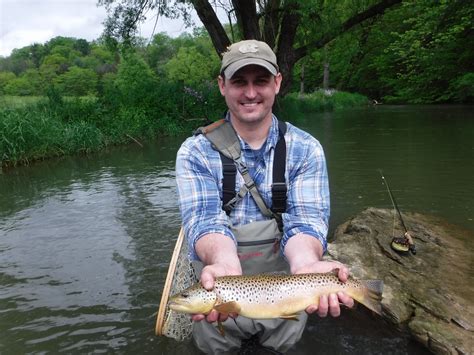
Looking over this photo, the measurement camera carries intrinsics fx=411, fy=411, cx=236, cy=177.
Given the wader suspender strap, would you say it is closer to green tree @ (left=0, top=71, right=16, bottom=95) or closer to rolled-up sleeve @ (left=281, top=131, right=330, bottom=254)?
rolled-up sleeve @ (left=281, top=131, right=330, bottom=254)

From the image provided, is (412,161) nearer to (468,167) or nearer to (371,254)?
(468,167)

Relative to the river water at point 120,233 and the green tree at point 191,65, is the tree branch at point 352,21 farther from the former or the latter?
the green tree at point 191,65

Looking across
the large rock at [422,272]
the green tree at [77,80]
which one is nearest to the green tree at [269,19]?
the large rock at [422,272]

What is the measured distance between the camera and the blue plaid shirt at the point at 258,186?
2.74 metres

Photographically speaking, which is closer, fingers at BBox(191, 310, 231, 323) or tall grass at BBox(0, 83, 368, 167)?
fingers at BBox(191, 310, 231, 323)

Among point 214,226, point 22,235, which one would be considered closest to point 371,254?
point 214,226

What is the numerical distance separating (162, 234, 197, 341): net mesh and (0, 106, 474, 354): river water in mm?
152

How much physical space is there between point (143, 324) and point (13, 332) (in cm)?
115

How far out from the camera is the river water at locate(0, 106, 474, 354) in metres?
3.55

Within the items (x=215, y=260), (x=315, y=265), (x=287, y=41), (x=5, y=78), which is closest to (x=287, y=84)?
(x=287, y=41)

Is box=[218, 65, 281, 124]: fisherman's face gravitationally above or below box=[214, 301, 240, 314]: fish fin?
above

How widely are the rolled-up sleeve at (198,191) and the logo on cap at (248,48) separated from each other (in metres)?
0.67

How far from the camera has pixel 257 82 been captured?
2.77m

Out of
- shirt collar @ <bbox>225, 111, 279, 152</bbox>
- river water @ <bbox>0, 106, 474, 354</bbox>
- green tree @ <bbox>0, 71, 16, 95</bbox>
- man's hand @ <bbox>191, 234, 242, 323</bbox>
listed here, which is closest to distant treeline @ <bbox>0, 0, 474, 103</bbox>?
green tree @ <bbox>0, 71, 16, 95</bbox>
